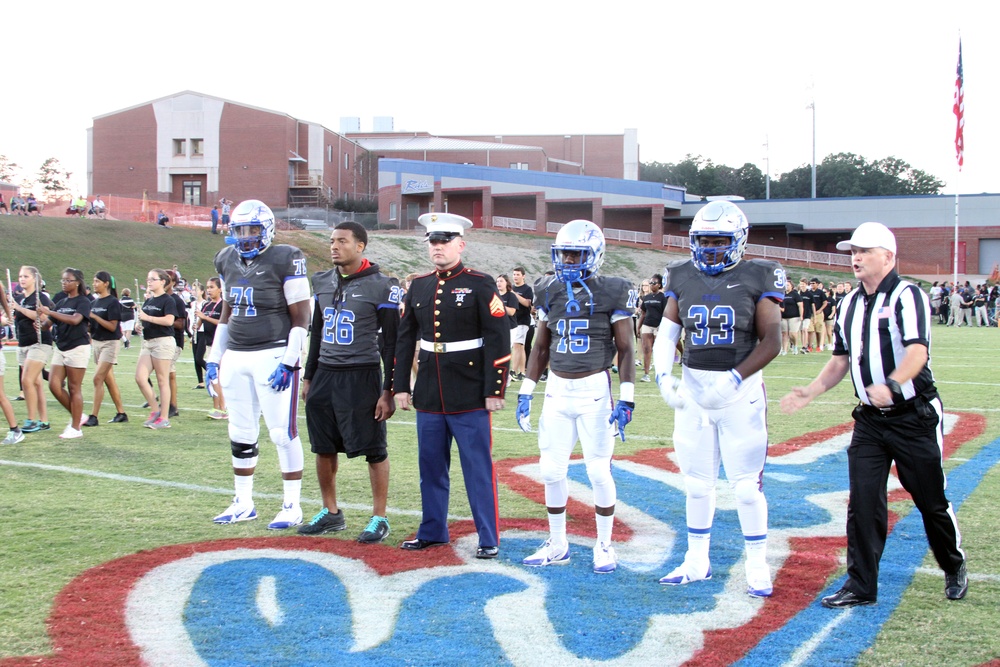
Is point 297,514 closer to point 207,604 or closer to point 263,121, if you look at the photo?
point 207,604

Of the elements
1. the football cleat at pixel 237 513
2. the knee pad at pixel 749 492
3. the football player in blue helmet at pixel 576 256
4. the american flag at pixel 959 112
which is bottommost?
the football cleat at pixel 237 513

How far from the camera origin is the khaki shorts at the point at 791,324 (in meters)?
21.7

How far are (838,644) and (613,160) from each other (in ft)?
251

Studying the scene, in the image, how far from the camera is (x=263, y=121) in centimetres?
5875

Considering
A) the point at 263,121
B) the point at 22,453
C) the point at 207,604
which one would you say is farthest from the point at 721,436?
the point at 263,121

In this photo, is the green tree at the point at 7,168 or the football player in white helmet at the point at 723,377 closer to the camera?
the football player in white helmet at the point at 723,377

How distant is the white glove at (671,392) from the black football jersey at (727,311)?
0.15 m

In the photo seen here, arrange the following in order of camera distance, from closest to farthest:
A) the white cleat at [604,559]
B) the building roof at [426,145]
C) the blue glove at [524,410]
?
the white cleat at [604,559], the blue glove at [524,410], the building roof at [426,145]

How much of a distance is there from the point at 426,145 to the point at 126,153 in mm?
23320

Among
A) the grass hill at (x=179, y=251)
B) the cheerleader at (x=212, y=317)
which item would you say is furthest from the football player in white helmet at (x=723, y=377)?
the grass hill at (x=179, y=251)

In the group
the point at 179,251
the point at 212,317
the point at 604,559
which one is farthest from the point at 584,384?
the point at 179,251

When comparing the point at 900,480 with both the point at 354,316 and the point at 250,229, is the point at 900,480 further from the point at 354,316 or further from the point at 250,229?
the point at 250,229

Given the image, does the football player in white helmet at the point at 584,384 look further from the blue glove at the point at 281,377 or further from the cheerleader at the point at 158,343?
the cheerleader at the point at 158,343

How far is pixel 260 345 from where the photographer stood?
21.1 feet
